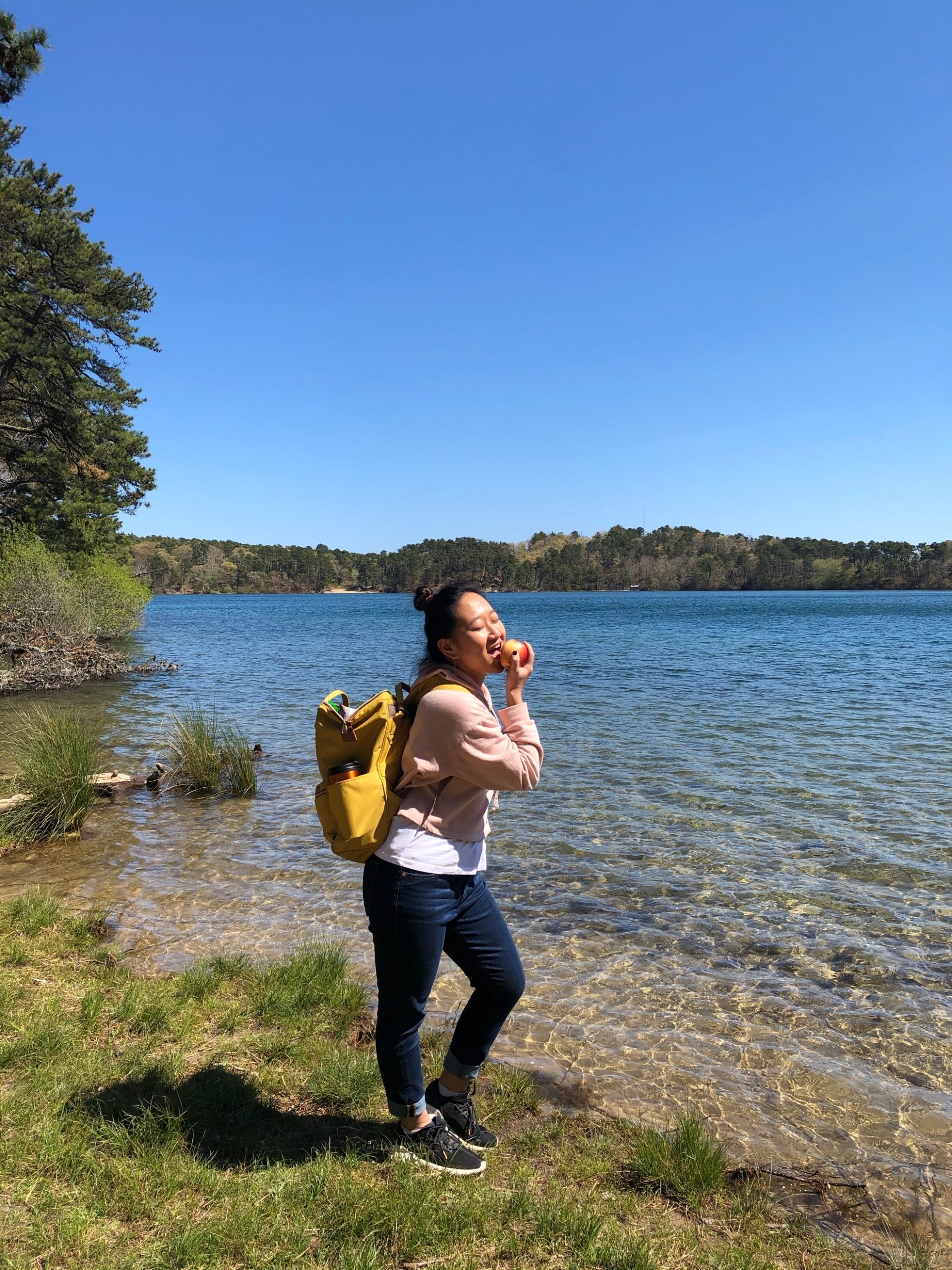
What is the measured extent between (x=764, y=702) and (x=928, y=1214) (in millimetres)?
18486

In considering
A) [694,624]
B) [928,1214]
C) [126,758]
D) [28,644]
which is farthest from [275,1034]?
[694,624]

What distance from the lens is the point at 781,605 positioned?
113 metres

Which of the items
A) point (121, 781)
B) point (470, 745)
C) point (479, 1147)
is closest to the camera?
point (470, 745)

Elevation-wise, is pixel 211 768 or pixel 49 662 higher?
pixel 49 662

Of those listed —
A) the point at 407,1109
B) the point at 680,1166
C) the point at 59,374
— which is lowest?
the point at 680,1166

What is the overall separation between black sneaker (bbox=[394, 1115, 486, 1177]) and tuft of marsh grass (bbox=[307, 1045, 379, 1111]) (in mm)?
537

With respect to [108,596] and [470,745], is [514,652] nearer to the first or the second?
[470,745]

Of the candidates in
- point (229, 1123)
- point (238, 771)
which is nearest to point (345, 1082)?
point (229, 1123)

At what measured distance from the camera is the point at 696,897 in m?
7.34

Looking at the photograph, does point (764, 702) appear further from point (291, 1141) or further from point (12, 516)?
point (12, 516)

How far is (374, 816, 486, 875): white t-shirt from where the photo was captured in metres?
2.87

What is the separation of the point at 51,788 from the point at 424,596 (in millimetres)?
7562

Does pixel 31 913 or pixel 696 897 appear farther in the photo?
pixel 696 897

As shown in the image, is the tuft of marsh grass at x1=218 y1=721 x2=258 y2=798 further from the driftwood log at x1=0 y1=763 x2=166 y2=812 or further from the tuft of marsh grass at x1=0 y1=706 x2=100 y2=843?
the tuft of marsh grass at x1=0 y1=706 x2=100 y2=843
